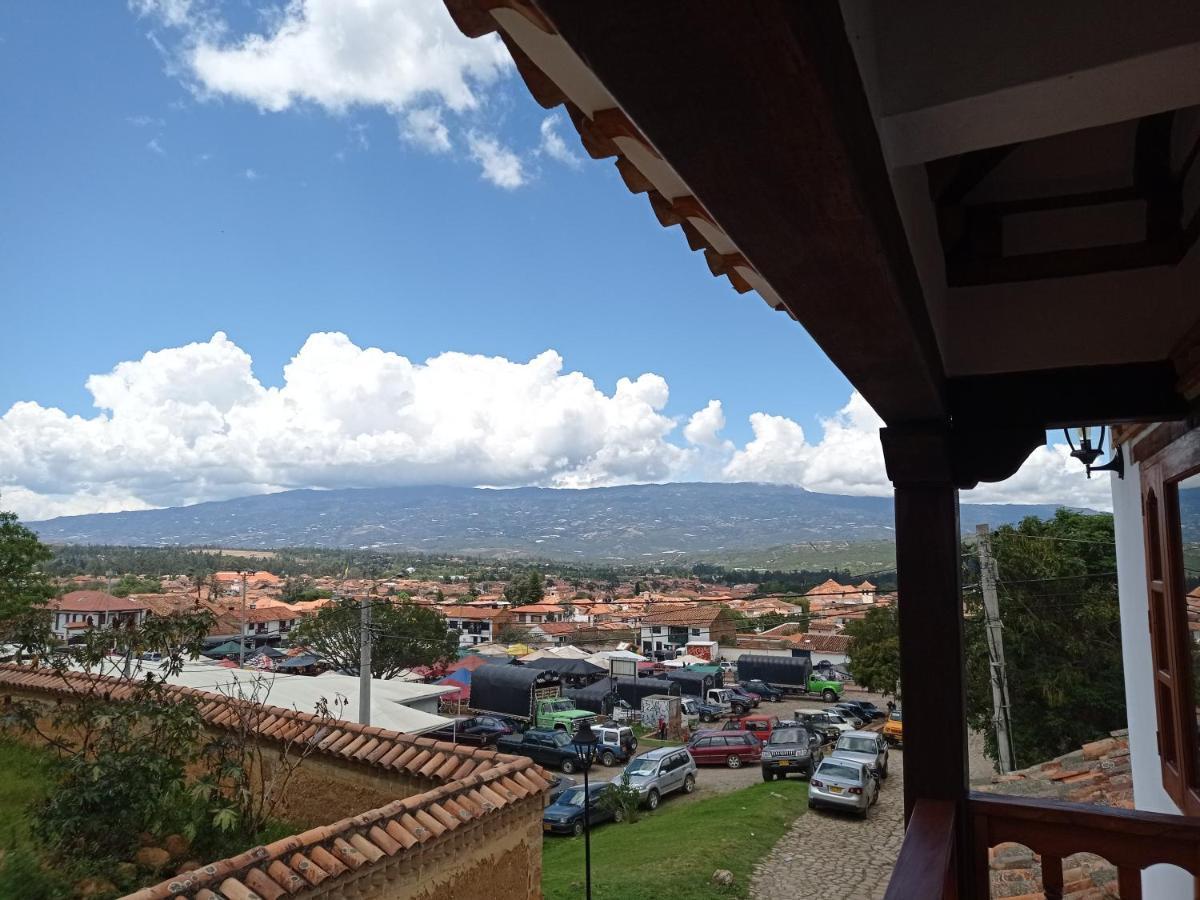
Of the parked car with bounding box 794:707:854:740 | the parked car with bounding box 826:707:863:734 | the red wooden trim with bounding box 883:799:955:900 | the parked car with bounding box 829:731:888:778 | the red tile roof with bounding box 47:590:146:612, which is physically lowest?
the parked car with bounding box 826:707:863:734

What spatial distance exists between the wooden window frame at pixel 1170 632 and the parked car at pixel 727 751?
48.5 feet

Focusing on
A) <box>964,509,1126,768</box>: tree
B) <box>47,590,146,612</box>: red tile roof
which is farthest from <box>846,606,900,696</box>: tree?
<box>47,590,146,612</box>: red tile roof

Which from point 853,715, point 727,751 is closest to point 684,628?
point 853,715

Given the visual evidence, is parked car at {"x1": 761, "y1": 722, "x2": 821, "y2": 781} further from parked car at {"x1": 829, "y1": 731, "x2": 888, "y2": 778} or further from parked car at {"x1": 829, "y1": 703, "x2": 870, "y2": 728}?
parked car at {"x1": 829, "y1": 703, "x2": 870, "y2": 728}

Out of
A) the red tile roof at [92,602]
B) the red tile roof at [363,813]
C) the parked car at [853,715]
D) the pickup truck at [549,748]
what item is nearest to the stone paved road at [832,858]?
the red tile roof at [363,813]

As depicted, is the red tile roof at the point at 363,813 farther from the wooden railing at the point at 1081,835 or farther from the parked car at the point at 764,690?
the parked car at the point at 764,690

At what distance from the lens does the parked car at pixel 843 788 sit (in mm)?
12141

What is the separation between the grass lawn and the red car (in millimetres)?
3259

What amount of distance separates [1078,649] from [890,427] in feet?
51.4

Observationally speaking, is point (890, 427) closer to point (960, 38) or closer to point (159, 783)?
point (960, 38)

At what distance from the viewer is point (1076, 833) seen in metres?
2.31

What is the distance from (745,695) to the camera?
2816 cm

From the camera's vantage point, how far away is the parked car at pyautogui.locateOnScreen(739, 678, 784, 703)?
29609mm

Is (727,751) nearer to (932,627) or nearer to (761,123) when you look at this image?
(932,627)
